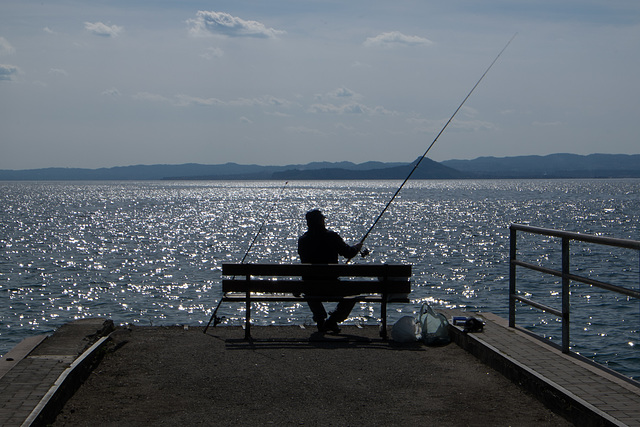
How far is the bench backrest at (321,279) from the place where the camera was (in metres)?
8.38

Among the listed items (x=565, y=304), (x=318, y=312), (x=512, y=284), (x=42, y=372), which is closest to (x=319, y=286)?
(x=318, y=312)

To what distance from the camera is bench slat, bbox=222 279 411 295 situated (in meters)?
8.42

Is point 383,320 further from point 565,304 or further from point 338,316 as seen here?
point 565,304

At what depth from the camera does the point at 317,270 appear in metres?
8.48

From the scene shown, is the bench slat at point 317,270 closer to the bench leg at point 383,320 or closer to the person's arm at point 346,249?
the bench leg at point 383,320

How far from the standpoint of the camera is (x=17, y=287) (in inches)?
948

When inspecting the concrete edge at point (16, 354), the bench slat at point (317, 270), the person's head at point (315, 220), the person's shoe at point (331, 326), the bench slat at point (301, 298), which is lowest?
the person's shoe at point (331, 326)

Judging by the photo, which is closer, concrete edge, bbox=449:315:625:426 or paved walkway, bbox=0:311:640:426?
concrete edge, bbox=449:315:625:426

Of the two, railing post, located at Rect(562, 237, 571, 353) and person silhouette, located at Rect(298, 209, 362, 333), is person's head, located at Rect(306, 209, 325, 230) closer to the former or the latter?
person silhouette, located at Rect(298, 209, 362, 333)

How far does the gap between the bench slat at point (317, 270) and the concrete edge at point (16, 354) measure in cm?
196

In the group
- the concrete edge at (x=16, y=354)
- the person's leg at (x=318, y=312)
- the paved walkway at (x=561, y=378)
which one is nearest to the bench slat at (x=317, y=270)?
the person's leg at (x=318, y=312)

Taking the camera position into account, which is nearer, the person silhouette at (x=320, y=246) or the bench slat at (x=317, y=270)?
the bench slat at (x=317, y=270)

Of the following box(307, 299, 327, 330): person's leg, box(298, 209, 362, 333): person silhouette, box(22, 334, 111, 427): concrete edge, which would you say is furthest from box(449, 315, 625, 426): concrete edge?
box(22, 334, 111, 427): concrete edge

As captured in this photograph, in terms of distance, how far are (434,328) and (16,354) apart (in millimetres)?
3846
